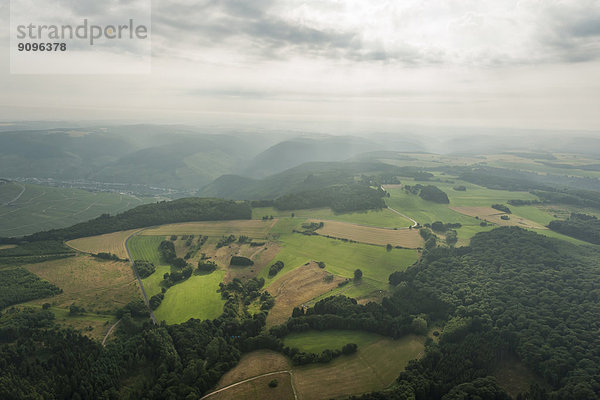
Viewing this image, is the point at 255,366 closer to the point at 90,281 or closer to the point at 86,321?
the point at 86,321

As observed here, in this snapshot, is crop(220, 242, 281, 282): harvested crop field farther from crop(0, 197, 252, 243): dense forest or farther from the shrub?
crop(0, 197, 252, 243): dense forest

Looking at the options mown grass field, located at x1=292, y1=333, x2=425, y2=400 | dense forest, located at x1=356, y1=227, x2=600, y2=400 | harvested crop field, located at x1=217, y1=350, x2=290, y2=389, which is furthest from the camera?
harvested crop field, located at x1=217, y1=350, x2=290, y2=389

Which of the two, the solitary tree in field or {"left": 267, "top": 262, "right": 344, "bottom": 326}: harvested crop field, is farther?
the solitary tree in field

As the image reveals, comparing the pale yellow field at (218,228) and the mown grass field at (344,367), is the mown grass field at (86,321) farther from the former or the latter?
the pale yellow field at (218,228)

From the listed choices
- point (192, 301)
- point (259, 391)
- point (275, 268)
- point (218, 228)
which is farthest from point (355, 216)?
point (259, 391)

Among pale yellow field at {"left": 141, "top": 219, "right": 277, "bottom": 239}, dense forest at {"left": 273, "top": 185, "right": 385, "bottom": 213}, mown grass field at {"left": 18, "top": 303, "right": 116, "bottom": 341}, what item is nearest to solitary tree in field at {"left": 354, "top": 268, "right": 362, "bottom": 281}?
pale yellow field at {"left": 141, "top": 219, "right": 277, "bottom": 239}

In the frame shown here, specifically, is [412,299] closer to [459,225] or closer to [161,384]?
[161,384]
